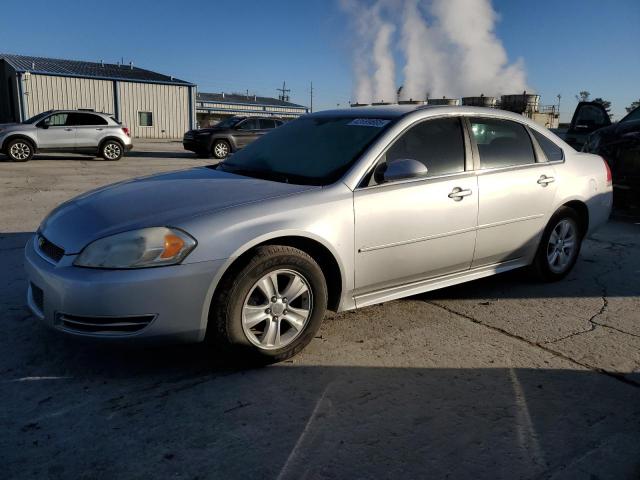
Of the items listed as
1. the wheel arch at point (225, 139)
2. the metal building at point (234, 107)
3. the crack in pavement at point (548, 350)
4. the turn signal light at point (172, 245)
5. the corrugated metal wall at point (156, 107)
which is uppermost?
the metal building at point (234, 107)

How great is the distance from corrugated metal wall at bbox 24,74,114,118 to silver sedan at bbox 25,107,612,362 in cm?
3291

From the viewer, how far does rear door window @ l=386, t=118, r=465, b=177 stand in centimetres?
367

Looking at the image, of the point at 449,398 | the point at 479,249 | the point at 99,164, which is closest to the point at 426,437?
the point at 449,398

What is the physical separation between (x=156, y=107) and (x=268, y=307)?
36.4 metres

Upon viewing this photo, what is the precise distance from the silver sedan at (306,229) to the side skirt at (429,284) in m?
0.01

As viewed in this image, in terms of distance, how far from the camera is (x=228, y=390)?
2.80 metres

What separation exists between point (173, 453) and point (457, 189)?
2530 mm

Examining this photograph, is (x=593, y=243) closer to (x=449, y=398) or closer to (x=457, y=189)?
(x=457, y=189)

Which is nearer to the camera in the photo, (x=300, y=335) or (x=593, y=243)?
(x=300, y=335)

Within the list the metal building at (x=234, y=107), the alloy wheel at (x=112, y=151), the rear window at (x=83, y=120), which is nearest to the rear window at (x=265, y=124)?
the alloy wheel at (x=112, y=151)

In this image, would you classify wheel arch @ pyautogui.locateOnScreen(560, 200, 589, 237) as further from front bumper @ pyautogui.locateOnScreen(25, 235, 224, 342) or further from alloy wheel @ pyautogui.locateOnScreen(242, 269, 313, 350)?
front bumper @ pyautogui.locateOnScreen(25, 235, 224, 342)

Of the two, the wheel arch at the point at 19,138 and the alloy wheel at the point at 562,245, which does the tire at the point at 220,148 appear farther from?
the alloy wheel at the point at 562,245

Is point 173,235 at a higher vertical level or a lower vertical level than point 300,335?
higher

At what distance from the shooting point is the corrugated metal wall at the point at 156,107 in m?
35.4
